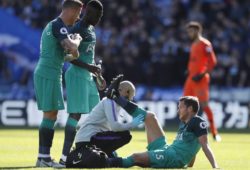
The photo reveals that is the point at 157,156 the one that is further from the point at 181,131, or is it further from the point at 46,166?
the point at 46,166

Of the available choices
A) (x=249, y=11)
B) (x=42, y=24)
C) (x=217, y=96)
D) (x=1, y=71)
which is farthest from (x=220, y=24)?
(x=1, y=71)

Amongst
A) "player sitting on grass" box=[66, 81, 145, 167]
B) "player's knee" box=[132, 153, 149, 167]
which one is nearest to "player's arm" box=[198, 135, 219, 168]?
"player's knee" box=[132, 153, 149, 167]

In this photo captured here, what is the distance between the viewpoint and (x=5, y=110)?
22609mm

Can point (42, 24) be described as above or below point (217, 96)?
above

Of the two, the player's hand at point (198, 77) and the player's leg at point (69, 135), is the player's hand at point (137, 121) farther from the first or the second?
the player's hand at point (198, 77)

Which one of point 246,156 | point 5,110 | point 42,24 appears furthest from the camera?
point 42,24

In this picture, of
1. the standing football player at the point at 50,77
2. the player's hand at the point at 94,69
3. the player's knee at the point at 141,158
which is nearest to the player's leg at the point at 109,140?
the player's knee at the point at 141,158

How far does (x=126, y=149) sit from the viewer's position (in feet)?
49.9

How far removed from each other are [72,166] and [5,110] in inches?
459

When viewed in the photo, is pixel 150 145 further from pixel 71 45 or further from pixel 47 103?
pixel 71 45

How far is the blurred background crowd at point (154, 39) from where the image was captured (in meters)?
26.7

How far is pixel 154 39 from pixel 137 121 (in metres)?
18.0

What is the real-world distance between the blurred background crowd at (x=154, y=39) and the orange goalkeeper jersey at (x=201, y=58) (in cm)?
734

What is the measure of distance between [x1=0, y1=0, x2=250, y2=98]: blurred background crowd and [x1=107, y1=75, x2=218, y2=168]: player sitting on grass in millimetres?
14699
